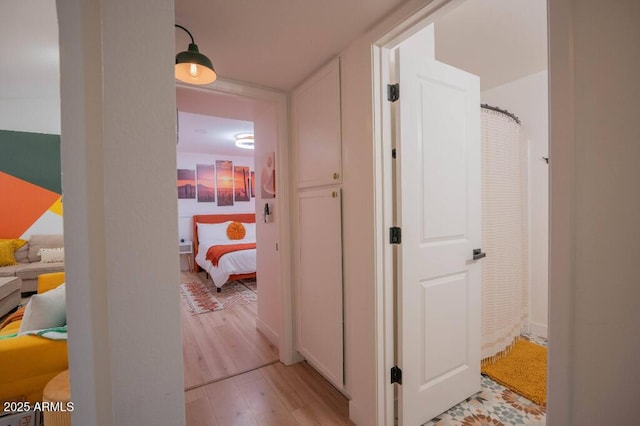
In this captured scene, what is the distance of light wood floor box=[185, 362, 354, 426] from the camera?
175 cm

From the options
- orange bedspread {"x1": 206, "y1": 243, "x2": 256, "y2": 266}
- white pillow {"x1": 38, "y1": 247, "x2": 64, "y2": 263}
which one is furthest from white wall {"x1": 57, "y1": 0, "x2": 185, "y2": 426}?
white pillow {"x1": 38, "y1": 247, "x2": 64, "y2": 263}

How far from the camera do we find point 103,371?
57 cm

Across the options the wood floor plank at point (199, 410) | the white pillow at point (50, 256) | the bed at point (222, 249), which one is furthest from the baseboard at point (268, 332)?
the white pillow at point (50, 256)

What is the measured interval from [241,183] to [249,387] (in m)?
5.21

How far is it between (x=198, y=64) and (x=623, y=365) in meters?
1.91

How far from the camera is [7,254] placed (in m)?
3.97

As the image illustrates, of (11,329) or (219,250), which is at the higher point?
(219,250)

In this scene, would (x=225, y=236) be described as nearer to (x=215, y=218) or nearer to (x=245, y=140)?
(x=215, y=218)

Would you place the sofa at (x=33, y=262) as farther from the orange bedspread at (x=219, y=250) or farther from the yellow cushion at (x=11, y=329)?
the yellow cushion at (x=11, y=329)

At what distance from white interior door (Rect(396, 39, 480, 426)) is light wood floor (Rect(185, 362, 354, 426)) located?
0.55m

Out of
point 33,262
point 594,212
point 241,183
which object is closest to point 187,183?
point 241,183

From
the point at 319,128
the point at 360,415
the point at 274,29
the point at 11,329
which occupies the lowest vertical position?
the point at 360,415

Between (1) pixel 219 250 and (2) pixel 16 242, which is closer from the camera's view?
(2) pixel 16 242

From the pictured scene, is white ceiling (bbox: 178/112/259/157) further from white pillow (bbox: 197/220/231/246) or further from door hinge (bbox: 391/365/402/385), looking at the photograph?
door hinge (bbox: 391/365/402/385)
